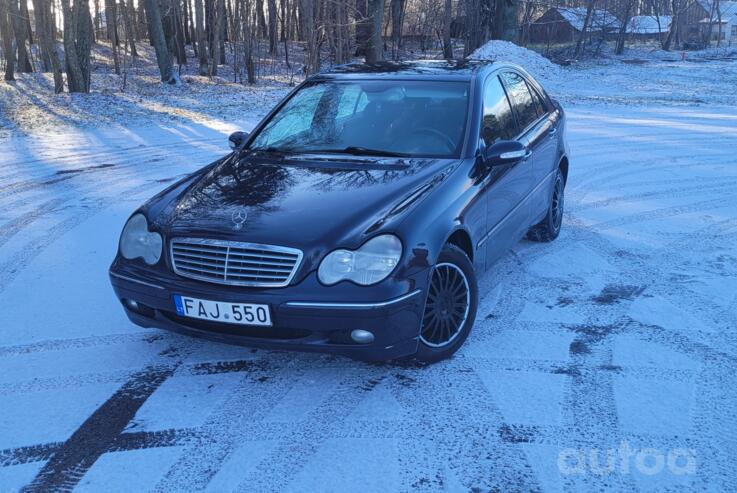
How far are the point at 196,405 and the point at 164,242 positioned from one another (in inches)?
33.2

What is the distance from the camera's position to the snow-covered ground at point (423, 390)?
2836 millimetres

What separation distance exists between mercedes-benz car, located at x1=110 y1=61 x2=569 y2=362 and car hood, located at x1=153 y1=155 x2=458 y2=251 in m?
0.01

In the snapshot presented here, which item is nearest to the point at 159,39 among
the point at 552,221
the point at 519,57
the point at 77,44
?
the point at 77,44

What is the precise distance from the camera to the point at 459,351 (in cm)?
393

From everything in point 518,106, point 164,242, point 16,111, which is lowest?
point 16,111

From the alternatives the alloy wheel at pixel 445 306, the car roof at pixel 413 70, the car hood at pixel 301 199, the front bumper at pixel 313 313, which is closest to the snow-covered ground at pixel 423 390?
the alloy wheel at pixel 445 306

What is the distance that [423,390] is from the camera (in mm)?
3482

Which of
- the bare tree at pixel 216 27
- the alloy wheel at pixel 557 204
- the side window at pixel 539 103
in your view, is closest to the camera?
the side window at pixel 539 103

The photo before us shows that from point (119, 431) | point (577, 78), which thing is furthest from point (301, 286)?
point (577, 78)

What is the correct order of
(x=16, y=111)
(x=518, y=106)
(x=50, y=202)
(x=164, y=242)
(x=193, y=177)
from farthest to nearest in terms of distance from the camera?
(x=16, y=111)
(x=50, y=202)
(x=518, y=106)
(x=193, y=177)
(x=164, y=242)

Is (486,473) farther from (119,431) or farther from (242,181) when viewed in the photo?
(242,181)

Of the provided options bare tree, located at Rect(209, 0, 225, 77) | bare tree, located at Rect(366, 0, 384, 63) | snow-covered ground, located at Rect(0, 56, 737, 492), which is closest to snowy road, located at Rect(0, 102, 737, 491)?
snow-covered ground, located at Rect(0, 56, 737, 492)

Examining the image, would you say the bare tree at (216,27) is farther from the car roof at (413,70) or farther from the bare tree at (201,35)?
the car roof at (413,70)

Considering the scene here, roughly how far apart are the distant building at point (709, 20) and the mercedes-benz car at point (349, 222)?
63248mm
